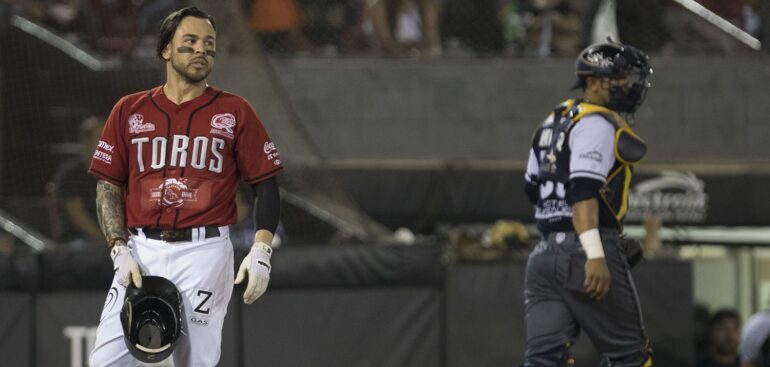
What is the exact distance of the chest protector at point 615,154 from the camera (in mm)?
6945

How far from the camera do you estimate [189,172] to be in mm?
5945

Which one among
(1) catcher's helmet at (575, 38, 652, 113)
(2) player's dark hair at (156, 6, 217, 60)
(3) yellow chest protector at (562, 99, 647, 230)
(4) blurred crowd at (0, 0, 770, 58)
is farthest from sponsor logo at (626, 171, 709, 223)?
(2) player's dark hair at (156, 6, 217, 60)

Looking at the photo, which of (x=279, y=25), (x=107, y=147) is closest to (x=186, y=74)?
(x=107, y=147)

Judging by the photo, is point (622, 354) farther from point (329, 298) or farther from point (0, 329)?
point (0, 329)

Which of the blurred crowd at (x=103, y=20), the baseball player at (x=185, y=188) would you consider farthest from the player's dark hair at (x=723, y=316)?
the baseball player at (x=185, y=188)

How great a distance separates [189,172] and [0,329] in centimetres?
439

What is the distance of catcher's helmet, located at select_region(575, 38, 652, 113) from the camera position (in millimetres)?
7145

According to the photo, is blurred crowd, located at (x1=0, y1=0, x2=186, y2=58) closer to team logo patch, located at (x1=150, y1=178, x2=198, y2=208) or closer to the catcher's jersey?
the catcher's jersey

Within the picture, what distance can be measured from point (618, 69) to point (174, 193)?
2507 mm

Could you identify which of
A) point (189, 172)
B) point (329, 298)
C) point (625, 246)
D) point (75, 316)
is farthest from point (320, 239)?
point (189, 172)

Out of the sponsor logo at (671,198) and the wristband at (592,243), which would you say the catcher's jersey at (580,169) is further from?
the sponsor logo at (671,198)

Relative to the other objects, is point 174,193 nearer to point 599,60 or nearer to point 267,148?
Answer: point 267,148

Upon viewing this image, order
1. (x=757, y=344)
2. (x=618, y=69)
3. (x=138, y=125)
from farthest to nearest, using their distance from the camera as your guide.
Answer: (x=757, y=344) → (x=618, y=69) → (x=138, y=125)

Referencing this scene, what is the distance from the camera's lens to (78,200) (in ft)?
38.2
